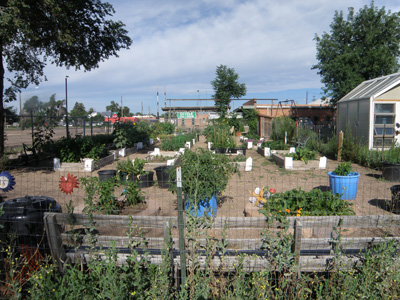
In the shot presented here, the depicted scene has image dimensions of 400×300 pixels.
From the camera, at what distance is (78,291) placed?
287 cm

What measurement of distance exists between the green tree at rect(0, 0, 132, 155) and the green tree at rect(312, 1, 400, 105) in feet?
68.0

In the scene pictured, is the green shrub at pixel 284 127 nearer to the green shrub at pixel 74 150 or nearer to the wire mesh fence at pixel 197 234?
the green shrub at pixel 74 150

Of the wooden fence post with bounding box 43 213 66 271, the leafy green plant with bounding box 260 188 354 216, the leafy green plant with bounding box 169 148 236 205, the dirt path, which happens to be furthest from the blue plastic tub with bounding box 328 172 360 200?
Answer: the wooden fence post with bounding box 43 213 66 271

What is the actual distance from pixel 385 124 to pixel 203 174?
469 inches

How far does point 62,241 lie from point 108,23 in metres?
12.6

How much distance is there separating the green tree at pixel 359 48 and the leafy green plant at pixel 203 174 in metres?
25.5

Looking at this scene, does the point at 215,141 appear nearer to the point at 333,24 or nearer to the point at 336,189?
the point at 336,189

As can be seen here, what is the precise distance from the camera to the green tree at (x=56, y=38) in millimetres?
10422

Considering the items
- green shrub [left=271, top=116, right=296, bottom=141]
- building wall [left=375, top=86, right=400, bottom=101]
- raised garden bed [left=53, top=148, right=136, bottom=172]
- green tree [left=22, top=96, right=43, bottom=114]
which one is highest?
building wall [left=375, top=86, right=400, bottom=101]

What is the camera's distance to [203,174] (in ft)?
17.8

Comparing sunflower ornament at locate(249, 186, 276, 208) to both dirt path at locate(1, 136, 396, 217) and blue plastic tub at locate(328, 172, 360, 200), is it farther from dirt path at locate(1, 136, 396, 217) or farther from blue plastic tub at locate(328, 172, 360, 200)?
blue plastic tub at locate(328, 172, 360, 200)

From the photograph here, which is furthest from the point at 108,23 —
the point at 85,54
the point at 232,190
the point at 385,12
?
the point at 385,12

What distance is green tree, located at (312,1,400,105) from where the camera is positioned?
27.0 meters

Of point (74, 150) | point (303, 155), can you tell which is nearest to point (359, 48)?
point (303, 155)
